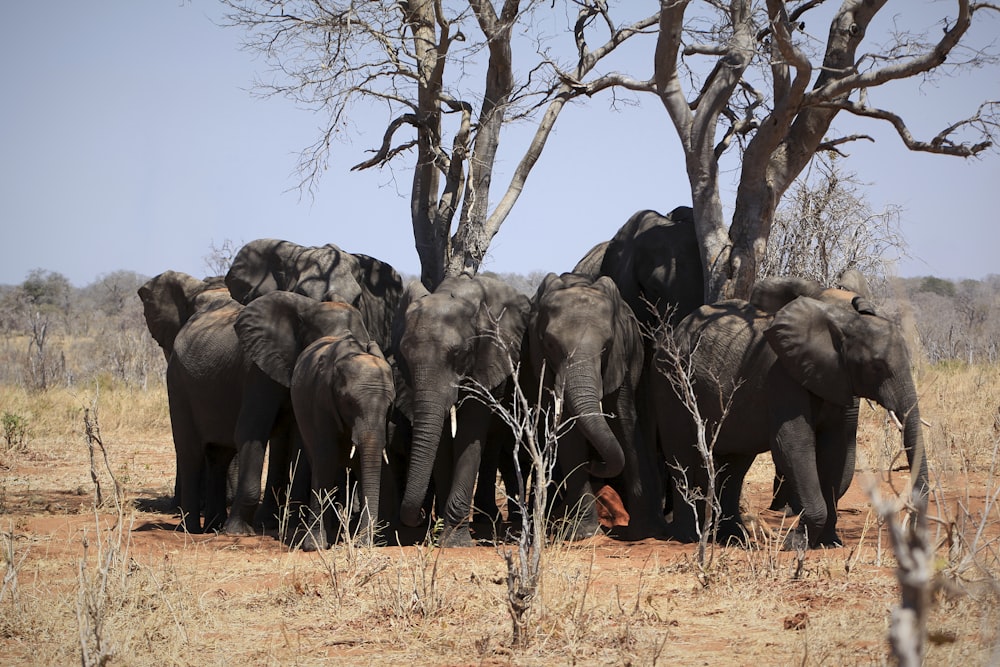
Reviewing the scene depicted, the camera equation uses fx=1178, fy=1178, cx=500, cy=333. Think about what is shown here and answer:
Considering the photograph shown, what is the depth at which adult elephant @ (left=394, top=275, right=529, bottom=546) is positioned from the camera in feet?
30.8

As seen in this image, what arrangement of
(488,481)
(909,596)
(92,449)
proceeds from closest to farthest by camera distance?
(909,596), (92,449), (488,481)

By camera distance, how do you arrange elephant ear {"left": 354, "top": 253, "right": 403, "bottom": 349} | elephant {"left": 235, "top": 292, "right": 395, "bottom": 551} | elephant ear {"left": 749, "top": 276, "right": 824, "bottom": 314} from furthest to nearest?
elephant ear {"left": 354, "top": 253, "right": 403, "bottom": 349} → elephant ear {"left": 749, "top": 276, "right": 824, "bottom": 314} → elephant {"left": 235, "top": 292, "right": 395, "bottom": 551}

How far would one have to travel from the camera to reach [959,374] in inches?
717

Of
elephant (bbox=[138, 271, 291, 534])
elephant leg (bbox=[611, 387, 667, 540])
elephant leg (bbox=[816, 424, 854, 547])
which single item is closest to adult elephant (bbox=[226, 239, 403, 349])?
elephant (bbox=[138, 271, 291, 534])

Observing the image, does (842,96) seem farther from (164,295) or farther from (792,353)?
(164,295)

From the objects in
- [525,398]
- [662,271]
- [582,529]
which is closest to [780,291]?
[525,398]

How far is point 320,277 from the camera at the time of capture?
486 inches

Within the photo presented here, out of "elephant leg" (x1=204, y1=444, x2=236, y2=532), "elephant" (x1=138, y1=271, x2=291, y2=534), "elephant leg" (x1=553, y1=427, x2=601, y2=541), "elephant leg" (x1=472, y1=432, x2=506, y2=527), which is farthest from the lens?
"elephant leg" (x1=204, y1=444, x2=236, y2=532)

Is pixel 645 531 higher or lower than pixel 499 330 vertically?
lower

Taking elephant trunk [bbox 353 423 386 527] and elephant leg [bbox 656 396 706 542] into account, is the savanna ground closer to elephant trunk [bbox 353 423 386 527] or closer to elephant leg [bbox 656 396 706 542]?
elephant trunk [bbox 353 423 386 527]

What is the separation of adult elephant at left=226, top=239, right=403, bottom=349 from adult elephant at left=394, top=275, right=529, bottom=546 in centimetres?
234

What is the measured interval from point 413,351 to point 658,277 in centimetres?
342

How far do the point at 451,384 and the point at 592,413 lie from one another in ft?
3.92

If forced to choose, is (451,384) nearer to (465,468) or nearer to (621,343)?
(465,468)
